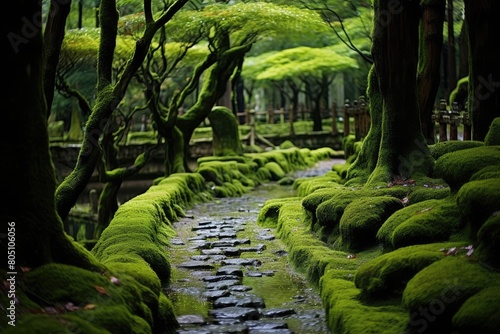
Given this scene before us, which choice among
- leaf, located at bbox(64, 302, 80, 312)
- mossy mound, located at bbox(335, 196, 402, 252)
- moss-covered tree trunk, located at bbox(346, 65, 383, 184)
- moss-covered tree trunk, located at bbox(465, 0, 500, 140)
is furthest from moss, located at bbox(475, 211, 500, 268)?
moss-covered tree trunk, located at bbox(346, 65, 383, 184)

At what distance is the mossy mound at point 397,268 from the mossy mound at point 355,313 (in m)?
0.16

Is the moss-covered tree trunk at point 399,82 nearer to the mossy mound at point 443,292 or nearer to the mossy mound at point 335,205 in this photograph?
the mossy mound at point 335,205

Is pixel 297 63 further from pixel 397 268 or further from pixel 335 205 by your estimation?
pixel 397 268

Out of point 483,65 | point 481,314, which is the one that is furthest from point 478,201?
point 483,65

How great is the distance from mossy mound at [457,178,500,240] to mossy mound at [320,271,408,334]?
1.19m

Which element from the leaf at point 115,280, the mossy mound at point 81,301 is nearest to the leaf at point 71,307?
the mossy mound at point 81,301

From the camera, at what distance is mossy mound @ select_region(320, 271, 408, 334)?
20.5 ft

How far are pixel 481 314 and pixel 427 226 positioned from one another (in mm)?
2823

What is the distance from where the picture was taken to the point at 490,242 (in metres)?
6.06

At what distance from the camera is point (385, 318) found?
6398 mm

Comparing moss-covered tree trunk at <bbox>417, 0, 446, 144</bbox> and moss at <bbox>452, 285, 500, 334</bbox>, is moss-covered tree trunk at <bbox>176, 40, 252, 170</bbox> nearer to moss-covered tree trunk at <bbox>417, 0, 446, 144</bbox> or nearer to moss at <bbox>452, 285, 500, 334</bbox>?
moss-covered tree trunk at <bbox>417, 0, 446, 144</bbox>

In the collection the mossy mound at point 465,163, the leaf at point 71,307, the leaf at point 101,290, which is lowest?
the leaf at point 71,307

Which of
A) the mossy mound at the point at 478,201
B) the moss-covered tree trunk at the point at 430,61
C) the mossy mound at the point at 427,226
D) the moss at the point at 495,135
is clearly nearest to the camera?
the mossy mound at the point at 478,201

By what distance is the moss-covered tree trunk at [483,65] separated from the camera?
38.4ft
